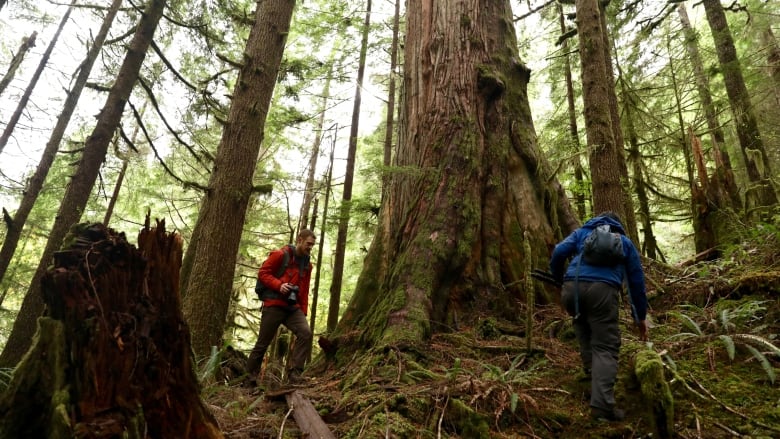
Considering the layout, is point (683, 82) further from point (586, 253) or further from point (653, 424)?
point (653, 424)

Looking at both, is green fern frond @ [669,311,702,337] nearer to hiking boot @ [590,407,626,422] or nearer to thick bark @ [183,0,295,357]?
hiking boot @ [590,407,626,422]

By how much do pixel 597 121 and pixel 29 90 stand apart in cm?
1625

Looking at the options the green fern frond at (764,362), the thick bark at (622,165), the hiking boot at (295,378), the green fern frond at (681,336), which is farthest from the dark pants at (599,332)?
the thick bark at (622,165)

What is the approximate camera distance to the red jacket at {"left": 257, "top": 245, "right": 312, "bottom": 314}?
536 cm

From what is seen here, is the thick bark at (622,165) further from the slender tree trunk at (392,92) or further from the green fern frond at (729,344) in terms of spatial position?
the slender tree trunk at (392,92)

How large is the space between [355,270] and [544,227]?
11.4 metres

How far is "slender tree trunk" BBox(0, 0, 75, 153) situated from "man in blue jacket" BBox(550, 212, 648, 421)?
15778 mm

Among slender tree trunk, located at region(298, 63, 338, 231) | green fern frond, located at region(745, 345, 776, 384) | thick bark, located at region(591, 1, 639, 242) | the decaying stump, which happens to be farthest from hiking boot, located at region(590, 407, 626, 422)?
slender tree trunk, located at region(298, 63, 338, 231)

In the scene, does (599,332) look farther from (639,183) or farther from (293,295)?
(639,183)

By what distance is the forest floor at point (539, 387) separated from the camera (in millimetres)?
2900

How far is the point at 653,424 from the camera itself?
288 centimetres

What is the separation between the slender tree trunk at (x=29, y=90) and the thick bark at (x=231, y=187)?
33.0ft

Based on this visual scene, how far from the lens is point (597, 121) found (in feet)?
21.0

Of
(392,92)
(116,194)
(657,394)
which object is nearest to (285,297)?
(657,394)
